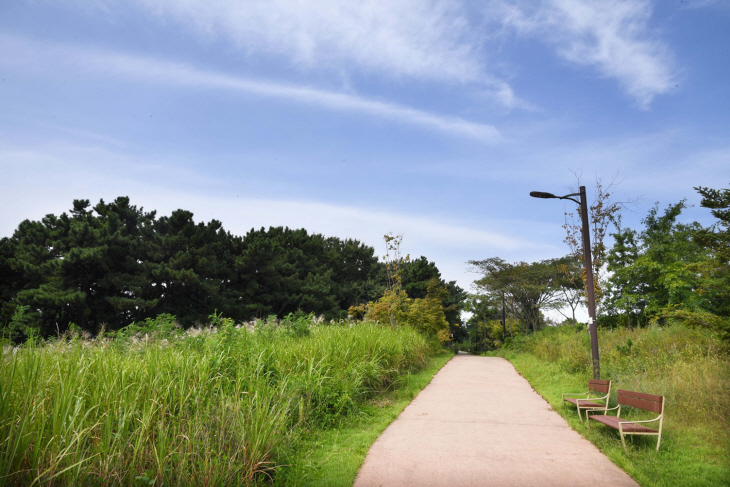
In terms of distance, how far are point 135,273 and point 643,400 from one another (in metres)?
32.6

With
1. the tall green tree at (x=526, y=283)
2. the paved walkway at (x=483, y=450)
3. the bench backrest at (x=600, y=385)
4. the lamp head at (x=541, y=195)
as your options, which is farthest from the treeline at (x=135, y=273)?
the bench backrest at (x=600, y=385)

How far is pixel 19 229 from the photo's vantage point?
36.5m

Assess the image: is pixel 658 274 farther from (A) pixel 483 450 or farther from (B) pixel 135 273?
(B) pixel 135 273

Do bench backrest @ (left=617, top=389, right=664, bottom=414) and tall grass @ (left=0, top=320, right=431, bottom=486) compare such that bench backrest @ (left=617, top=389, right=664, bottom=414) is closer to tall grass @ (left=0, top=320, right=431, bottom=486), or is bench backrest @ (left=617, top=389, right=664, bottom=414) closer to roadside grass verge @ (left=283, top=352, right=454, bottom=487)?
roadside grass verge @ (left=283, top=352, right=454, bottom=487)

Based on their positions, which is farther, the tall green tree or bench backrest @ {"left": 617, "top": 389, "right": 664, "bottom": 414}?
the tall green tree

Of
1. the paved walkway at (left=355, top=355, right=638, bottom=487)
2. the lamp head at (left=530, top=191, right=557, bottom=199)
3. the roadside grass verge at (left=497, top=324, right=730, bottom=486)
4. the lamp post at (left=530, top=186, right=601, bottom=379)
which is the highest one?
the lamp head at (left=530, top=191, right=557, bottom=199)

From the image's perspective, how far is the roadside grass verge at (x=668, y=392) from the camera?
5.54 m

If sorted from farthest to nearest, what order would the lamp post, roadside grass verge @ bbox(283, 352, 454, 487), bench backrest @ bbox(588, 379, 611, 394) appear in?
1. the lamp post
2. bench backrest @ bbox(588, 379, 611, 394)
3. roadside grass verge @ bbox(283, 352, 454, 487)

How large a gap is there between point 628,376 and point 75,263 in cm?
3137

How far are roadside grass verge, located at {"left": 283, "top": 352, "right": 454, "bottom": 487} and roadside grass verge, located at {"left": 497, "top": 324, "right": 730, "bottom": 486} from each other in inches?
125

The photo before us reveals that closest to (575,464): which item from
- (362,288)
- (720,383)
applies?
(720,383)

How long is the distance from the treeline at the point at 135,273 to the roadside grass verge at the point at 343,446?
22.7 meters

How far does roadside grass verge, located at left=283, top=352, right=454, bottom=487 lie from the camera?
494 centimetres

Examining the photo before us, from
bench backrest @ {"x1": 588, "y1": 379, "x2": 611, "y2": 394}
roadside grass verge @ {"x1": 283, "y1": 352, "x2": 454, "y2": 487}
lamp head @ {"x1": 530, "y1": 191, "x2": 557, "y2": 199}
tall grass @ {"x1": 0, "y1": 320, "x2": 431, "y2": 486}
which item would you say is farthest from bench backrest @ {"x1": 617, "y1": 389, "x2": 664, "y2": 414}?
lamp head @ {"x1": 530, "y1": 191, "x2": 557, "y2": 199}
